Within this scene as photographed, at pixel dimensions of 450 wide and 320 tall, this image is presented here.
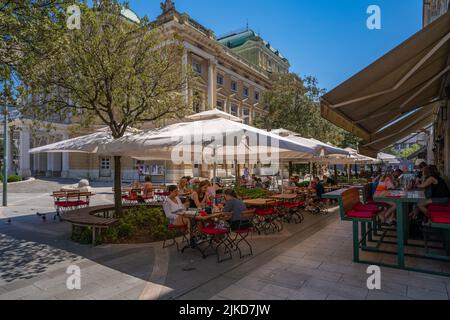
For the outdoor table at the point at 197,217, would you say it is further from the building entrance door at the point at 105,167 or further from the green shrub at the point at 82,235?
the building entrance door at the point at 105,167

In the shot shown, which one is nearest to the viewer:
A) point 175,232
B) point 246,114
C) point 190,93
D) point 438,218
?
point 438,218

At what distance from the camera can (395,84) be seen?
15.5ft

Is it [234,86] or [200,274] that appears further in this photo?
[234,86]

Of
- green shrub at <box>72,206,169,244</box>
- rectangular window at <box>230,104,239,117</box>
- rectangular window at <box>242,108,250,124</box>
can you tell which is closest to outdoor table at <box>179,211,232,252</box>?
green shrub at <box>72,206,169,244</box>

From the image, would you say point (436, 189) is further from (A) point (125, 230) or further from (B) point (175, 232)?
(A) point (125, 230)

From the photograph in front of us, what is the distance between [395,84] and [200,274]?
4.63m

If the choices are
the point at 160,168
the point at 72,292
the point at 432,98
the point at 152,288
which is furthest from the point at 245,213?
the point at 160,168

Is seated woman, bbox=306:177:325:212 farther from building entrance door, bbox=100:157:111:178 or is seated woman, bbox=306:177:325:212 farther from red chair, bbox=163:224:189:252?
building entrance door, bbox=100:157:111:178

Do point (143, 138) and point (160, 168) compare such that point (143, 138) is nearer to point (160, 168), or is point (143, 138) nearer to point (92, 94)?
point (92, 94)

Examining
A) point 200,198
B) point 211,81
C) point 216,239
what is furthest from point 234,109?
point 216,239

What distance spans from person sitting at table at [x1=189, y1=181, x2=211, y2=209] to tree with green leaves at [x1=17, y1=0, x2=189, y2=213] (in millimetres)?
2215

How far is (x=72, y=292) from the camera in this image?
3881 mm

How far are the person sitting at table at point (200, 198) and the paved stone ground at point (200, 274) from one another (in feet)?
4.29

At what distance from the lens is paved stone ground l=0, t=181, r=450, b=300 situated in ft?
12.4
